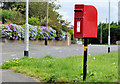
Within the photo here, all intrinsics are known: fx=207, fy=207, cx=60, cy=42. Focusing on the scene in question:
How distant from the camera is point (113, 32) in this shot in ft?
136

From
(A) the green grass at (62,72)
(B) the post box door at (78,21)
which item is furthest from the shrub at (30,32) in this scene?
(B) the post box door at (78,21)

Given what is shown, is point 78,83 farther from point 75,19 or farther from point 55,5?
point 55,5

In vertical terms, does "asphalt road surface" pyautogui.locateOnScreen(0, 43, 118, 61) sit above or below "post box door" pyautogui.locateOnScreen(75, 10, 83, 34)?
below

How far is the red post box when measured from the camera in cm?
580

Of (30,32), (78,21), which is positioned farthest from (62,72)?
(30,32)

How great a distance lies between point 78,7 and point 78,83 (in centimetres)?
213

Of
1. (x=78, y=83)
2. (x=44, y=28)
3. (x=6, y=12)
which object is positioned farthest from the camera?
(x=6, y=12)

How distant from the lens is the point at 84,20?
581 cm

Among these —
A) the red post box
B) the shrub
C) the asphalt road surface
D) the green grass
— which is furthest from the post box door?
the shrub

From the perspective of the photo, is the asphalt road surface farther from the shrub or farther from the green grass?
the green grass

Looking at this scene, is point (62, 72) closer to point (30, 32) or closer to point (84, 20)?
point (84, 20)

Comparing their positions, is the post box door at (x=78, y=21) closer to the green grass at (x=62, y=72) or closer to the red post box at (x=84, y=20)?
the red post box at (x=84, y=20)

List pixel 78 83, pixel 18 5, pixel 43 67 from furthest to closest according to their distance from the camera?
pixel 18 5 → pixel 43 67 → pixel 78 83

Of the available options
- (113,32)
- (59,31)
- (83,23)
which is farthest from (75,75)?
(113,32)
